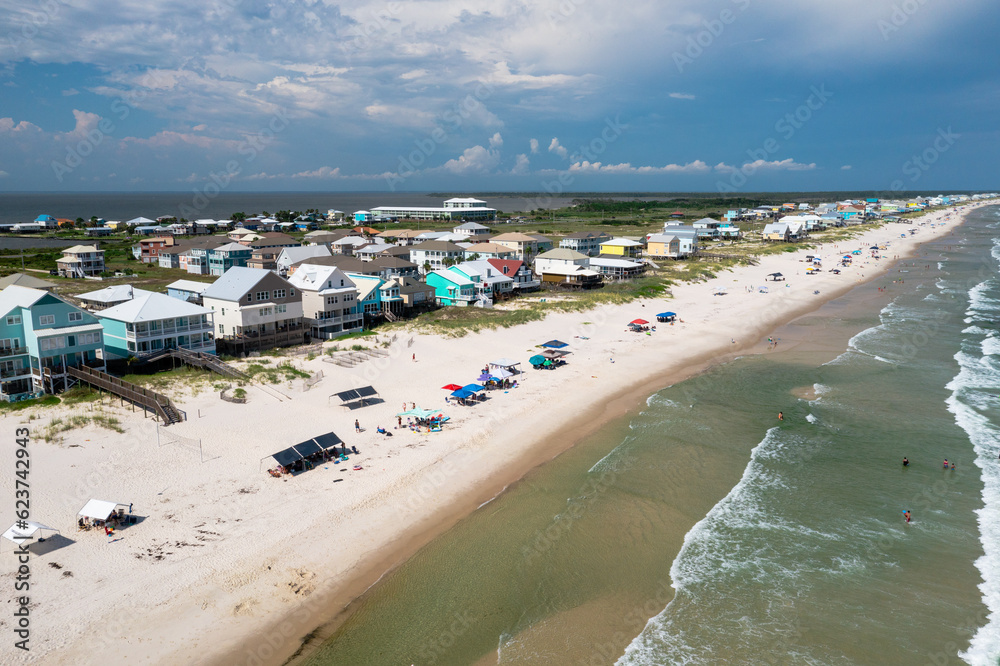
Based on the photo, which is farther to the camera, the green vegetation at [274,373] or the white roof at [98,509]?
the green vegetation at [274,373]

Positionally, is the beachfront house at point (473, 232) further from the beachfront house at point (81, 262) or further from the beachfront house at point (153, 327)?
→ the beachfront house at point (153, 327)

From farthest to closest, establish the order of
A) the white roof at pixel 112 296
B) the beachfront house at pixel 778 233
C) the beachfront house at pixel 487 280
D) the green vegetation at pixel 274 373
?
the beachfront house at pixel 778 233 < the beachfront house at pixel 487 280 < the white roof at pixel 112 296 < the green vegetation at pixel 274 373

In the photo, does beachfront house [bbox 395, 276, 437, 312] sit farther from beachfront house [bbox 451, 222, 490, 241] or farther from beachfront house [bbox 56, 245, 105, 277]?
beachfront house [bbox 56, 245, 105, 277]

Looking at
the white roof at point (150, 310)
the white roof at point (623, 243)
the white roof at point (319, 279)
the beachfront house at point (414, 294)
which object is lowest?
the beachfront house at point (414, 294)

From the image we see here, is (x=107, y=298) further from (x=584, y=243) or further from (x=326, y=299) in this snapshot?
(x=584, y=243)

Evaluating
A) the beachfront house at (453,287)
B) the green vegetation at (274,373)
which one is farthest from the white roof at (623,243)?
the green vegetation at (274,373)

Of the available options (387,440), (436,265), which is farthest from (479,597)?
(436,265)

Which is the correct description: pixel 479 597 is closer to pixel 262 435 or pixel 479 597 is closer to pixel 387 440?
pixel 387 440
